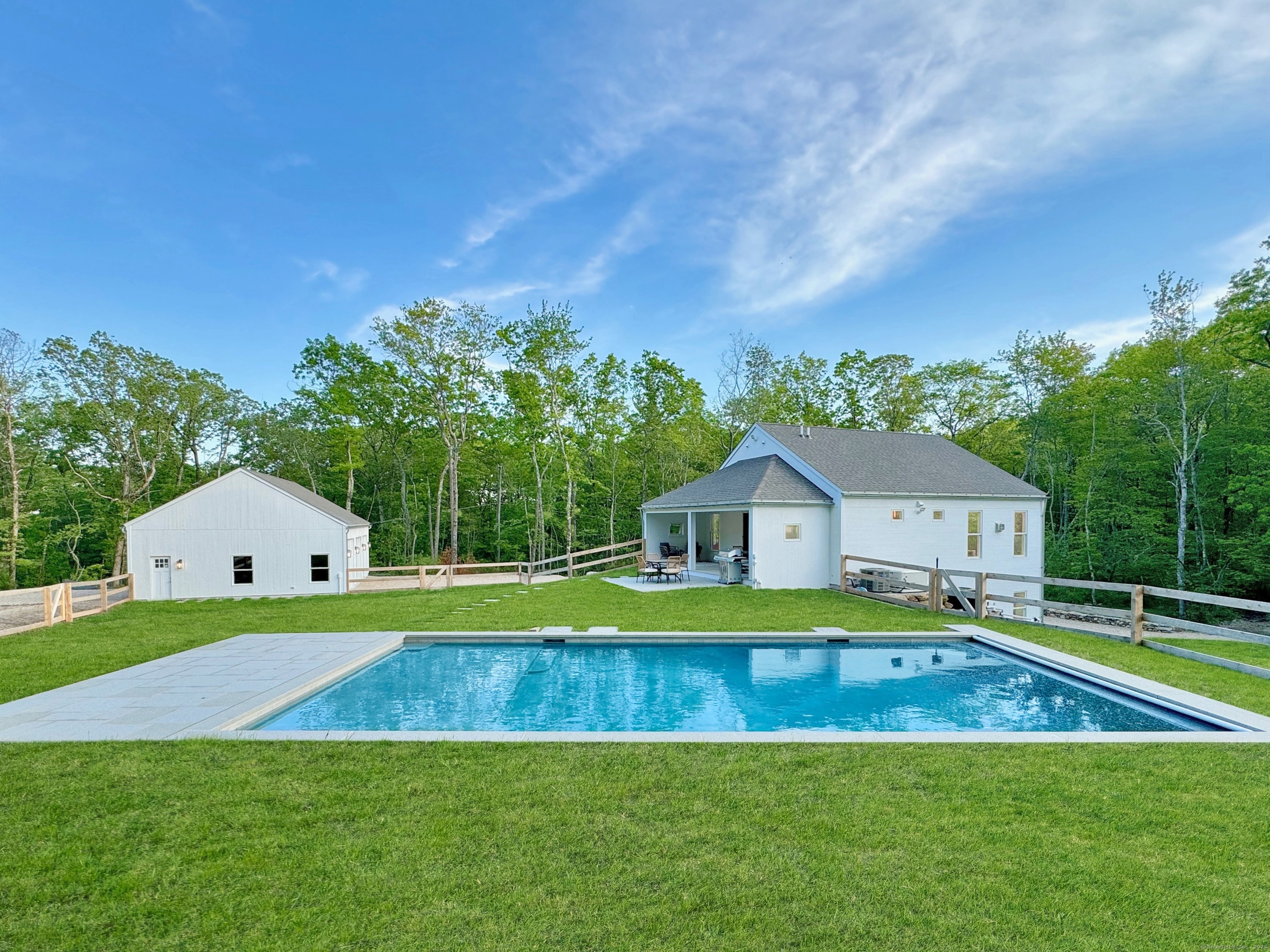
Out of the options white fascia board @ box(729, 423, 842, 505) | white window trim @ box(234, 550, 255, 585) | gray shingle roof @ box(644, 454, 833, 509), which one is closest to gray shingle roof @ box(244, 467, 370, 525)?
white window trim @ box(234, 550, 255, 585)

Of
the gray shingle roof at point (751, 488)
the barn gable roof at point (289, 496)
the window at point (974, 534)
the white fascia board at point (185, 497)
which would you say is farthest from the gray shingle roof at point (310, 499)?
the window at point (974, 534)

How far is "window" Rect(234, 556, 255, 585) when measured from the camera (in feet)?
55.6

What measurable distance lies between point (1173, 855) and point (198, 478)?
3726 cm

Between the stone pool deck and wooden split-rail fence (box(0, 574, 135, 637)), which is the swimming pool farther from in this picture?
wooden split-rail fence (box(0, 574, 135, 637))

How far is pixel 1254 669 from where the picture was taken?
7125 mm

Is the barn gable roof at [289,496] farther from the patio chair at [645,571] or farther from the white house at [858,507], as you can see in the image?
the white house at [858,507]

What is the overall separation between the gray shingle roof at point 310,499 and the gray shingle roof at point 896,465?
1449cm

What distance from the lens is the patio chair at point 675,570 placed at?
17.1m

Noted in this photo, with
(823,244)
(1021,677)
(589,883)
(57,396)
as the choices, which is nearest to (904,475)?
(823,244)

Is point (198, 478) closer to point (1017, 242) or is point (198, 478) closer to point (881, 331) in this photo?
point (881, 331)

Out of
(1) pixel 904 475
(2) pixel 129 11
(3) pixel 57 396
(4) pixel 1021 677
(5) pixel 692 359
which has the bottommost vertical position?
(4) pixel 1021 677

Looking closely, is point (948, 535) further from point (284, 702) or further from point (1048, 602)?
point (284, 702)

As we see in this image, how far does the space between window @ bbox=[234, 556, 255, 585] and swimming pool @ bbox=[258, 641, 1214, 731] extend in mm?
10751

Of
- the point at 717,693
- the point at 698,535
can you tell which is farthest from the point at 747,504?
the point at 717,693
